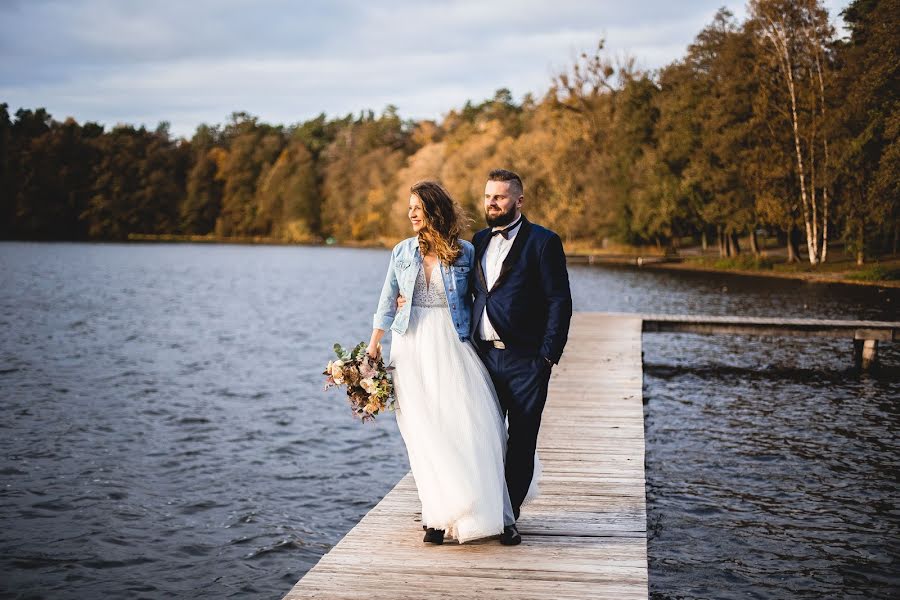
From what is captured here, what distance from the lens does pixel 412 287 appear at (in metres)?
4.80

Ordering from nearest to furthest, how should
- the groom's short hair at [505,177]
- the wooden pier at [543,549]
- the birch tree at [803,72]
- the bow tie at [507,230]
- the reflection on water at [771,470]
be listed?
the wooden pier at [543,549], the groom's short hair at [505,177], the bow tie at [507,230], the reflection on water at [771,470], the birch tree at [803,72]

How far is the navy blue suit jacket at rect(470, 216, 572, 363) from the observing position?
4789mm

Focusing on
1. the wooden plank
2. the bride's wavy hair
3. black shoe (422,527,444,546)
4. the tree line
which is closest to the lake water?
the wooden plank

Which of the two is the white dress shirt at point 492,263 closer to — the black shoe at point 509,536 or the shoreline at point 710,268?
the black shoe at point 509,536

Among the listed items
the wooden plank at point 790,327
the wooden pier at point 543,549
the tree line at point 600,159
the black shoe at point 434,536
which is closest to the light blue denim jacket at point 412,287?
the black shoe at point 434,536

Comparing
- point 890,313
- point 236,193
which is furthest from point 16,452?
point 236,193

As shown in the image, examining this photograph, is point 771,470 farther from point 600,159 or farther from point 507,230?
point 600,159

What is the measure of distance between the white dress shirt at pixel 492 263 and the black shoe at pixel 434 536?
44.7 inches

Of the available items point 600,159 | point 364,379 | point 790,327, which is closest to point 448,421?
point 364,379

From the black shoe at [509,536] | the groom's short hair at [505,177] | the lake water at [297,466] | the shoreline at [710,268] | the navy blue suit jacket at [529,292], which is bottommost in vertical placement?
the lake water at [297,466]

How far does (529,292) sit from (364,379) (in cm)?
103

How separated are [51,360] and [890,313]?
2132cm

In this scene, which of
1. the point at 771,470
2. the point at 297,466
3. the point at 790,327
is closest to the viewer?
the point at 771,470

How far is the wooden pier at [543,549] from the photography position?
4.39 meters
